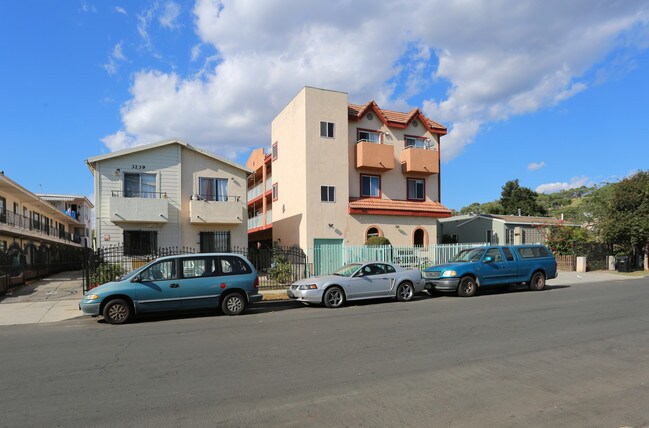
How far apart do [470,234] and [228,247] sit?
1944 centimetres

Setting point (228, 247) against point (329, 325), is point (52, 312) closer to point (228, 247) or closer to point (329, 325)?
point (329, 325)

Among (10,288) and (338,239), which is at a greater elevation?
(338,239)

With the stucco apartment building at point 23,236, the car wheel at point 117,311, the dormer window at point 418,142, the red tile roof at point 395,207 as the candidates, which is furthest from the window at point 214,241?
the dormer window at point 418,142

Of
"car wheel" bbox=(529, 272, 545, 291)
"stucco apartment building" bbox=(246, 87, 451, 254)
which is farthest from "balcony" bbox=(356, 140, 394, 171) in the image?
"car wheel" bbox=(529, 272, 545, 291)

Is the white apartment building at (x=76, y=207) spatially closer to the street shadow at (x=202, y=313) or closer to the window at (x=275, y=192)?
the window at (x=275, y=192)

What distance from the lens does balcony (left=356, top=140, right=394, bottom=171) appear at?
2691 centimetres

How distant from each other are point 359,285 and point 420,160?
16.1 metres

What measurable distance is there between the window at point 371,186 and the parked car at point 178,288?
16.1m

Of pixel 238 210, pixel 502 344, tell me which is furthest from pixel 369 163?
pixel 502 344

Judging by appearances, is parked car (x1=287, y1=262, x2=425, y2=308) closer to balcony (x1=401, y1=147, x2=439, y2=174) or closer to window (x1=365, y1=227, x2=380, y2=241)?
window (x1=365, y1=227, x2=380, y2=241)

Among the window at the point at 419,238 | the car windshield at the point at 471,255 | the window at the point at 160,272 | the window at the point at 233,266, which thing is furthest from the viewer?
the window at the point at 419,238

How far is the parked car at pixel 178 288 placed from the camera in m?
11.1

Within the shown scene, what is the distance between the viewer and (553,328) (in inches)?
365

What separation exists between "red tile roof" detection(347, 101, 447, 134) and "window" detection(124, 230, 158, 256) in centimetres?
1312
